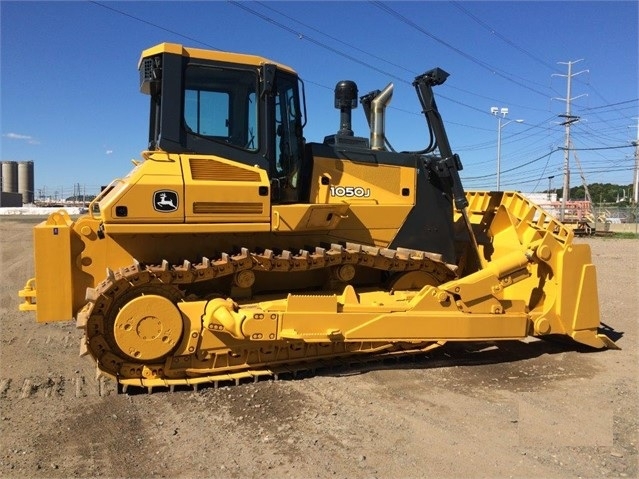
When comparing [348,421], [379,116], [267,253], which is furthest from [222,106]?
[348,421]

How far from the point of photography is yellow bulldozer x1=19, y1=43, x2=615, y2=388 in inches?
209

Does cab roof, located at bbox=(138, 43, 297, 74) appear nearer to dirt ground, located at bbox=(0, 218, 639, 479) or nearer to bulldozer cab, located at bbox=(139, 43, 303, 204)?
bulldozer cab, located at bbox=(139, 43, 303, 204)

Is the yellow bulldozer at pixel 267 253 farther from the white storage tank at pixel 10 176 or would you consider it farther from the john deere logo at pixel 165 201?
the white storage tank at pixel 10 176

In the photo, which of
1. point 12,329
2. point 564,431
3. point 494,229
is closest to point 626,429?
point 564,431

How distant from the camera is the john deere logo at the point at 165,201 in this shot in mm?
5148

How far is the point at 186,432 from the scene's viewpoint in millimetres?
4523

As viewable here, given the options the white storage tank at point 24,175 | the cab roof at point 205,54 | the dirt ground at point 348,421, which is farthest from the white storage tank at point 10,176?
the cab roof at point 205,54

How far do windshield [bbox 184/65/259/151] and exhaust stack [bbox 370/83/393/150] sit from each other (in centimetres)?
174

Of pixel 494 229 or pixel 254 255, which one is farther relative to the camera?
pixel 494 229

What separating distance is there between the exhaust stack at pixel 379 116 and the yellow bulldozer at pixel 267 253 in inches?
1.6

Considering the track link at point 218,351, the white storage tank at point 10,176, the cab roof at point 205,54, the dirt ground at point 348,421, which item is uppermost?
the white storage tank at point 10,176

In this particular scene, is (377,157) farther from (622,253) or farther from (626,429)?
(622,253)

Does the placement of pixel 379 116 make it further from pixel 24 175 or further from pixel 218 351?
pixel 24 175

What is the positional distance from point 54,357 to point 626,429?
20.2 feet
